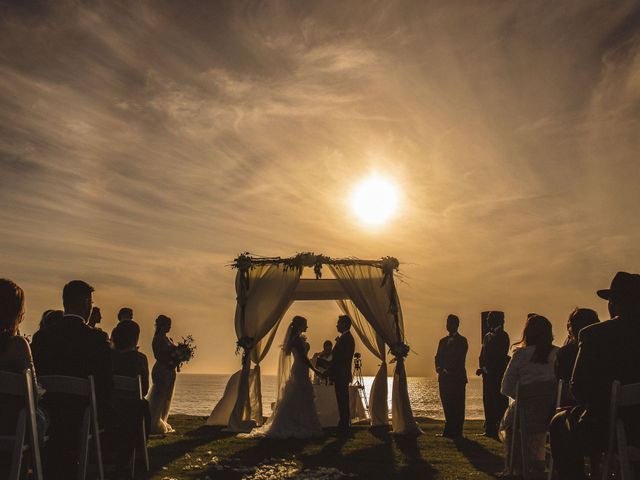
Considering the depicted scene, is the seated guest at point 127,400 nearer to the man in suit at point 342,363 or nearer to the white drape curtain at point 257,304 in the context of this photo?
the man in suit at point 342,363

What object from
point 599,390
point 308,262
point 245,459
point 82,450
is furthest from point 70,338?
point 308,262

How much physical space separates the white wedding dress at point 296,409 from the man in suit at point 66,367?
7804 mm

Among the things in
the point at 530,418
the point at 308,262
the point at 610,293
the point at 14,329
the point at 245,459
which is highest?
the point at 308,262

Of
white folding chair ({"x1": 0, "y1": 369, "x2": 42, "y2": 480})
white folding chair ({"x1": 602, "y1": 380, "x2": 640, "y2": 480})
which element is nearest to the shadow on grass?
white folding chair ({"x1": 602, "y1": 380, "x2": 640, "y2": 480})

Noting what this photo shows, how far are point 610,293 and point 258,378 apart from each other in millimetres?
11181

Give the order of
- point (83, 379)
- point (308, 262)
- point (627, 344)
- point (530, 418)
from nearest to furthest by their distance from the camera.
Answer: point (627, 344) < point (83, 379) < point (530, 418) < point (308, 262)

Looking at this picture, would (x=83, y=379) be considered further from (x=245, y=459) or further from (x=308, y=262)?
(x=308, y=262)

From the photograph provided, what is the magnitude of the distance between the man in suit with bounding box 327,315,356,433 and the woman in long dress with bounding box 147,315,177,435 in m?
3.21

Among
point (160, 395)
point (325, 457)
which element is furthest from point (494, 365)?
point (160, 395)

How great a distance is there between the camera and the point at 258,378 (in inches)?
603

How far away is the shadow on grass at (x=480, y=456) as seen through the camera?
910 centimetres

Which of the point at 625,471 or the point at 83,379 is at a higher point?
the point at 83,379

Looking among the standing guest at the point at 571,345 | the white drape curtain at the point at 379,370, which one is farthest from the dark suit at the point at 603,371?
the white drape curtain at the point at 379,370

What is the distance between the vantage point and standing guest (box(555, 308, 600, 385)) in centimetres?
615
